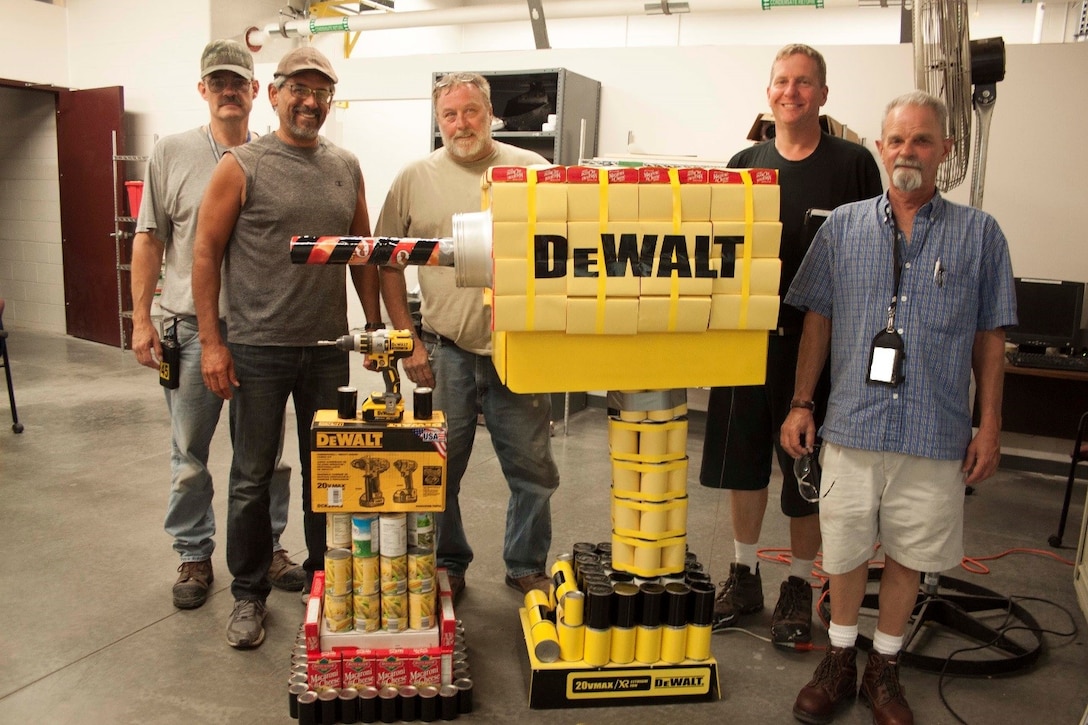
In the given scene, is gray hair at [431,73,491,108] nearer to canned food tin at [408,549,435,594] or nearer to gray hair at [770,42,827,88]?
gray hair at [770,42,827,88]

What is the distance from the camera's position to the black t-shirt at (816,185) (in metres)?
2.47

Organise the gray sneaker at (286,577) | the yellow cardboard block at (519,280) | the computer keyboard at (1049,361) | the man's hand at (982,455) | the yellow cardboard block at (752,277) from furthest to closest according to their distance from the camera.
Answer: the computer keyboard at (1049,361), the gray sneaker at (286,577), the man's hand at (982,455), the yellow cardboard block at (752,277), the yellow cardboard block at (519,280)

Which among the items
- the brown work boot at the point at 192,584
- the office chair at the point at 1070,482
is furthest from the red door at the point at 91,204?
the office chair at the point at 1070,482

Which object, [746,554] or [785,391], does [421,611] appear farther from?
[785,391]

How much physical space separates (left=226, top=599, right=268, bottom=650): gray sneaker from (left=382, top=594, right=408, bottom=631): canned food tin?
484mm

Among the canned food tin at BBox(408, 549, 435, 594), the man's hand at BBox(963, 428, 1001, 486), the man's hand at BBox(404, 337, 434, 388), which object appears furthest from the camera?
the man's hand at BBox(404, 337, 434, 388)

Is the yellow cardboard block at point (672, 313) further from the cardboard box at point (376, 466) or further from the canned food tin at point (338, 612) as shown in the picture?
the canned food tin at point (338, 612)

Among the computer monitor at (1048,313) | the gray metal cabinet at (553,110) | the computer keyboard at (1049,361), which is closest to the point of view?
the computer keyboard at (1049,361)

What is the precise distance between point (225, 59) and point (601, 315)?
157cm

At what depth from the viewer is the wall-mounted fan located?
2.41 meters

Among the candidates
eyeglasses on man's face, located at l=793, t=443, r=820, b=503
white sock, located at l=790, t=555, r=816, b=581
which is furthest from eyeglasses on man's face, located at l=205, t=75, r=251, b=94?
white sock, located at l=790, t=555, r=816, b=581

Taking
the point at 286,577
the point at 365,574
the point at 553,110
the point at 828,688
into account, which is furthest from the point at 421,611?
the point at 553,110

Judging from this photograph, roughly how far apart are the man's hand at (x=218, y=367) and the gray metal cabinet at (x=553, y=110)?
2.96 m

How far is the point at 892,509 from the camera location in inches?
82.0
